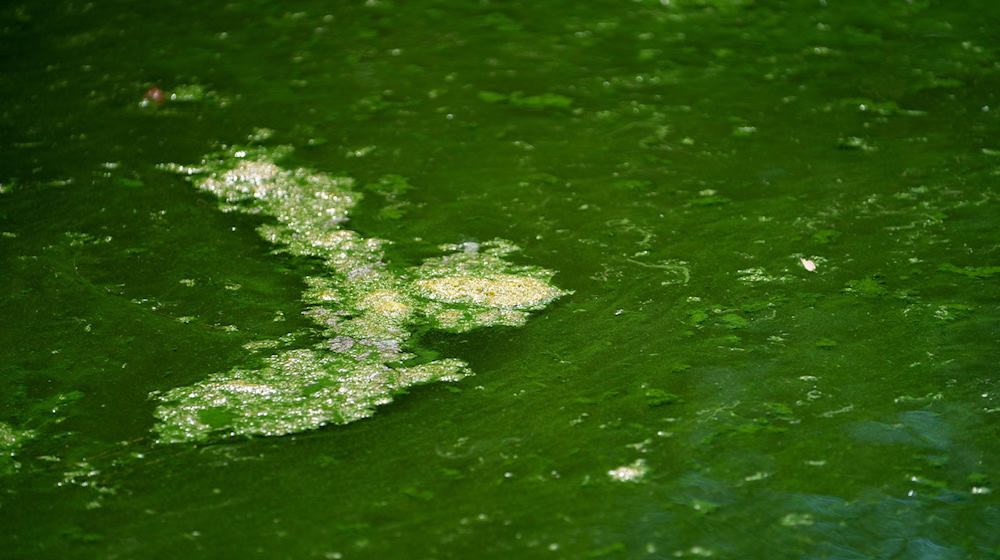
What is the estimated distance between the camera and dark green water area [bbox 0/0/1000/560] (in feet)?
6.14

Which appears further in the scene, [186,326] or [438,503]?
[186,326]

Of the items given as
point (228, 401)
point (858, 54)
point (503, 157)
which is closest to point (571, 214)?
point (503, 157)

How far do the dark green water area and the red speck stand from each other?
6 cm

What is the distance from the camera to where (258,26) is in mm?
3994

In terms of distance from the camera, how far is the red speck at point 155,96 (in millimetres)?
3484

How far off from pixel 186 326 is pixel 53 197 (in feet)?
2.66

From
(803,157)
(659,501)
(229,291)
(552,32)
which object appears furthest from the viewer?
(552,32)

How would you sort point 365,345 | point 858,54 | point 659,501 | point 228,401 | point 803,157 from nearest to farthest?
point 659,501 → point 228,401 → point 365,345 → point 803,157 → point 858,54

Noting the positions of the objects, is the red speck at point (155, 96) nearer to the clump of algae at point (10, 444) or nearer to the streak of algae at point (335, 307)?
the streak of algae at point (335, 307)

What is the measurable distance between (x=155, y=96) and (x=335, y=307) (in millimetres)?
1410

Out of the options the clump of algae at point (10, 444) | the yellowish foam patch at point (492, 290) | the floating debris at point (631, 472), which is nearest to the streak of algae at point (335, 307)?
the yellowish foam patch at point (492, 290)

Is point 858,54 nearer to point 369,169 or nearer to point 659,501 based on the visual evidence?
point 369,169

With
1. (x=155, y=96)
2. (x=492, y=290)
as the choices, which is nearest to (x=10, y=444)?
(x=492, y=290)

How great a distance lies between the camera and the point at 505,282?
256cm
